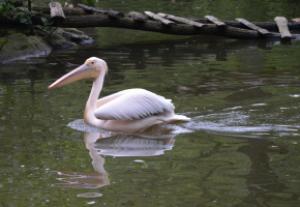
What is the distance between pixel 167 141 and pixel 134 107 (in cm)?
54

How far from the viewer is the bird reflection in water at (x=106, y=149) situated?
19.1ft

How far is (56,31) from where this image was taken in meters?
14.4

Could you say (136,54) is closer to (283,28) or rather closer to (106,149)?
(283,28)

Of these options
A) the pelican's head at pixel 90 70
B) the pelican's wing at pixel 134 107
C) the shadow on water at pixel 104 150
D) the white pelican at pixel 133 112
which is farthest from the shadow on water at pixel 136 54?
the shadow on water at pixel 104 150

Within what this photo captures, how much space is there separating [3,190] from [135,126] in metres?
2.20

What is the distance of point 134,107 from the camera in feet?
24.6

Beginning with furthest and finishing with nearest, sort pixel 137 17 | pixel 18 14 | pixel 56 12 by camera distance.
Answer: pixel 137 17 < pixel 56 12 < pixel 18 14

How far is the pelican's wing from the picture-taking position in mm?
7484

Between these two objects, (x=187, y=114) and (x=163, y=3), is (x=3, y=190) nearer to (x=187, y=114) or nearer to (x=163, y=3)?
(x=187, y=114)

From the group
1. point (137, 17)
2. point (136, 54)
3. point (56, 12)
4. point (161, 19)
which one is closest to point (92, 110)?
point (136, 54)

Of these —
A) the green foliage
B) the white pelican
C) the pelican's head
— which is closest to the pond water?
the white pelican

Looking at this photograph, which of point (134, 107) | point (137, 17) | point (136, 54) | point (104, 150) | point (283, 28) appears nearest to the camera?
point (104, 150)

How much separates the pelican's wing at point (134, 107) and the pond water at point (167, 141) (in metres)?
0.21

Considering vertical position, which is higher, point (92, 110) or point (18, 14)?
point (18, 14)
